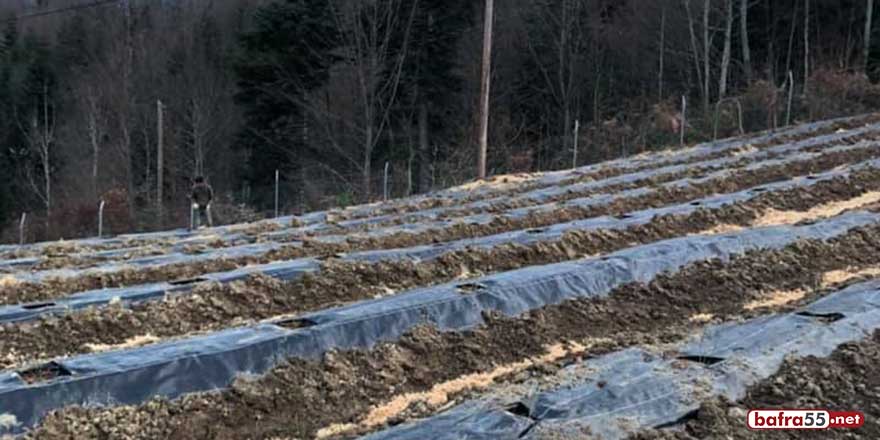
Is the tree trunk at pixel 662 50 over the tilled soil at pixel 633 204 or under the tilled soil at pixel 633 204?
over

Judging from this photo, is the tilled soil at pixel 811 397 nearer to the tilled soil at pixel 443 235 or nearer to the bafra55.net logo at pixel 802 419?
the bafra55.net logo at pixel 802 419

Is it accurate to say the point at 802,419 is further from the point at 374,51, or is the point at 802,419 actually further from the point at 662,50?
the point at 662,50

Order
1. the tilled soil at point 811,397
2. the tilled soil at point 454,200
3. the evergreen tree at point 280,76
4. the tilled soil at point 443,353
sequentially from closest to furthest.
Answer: the tilled soil at point 811,397 → the tilled soil at point 443,353 → the tilled soil at point 454,200 → the evergreen tree at point 280,76

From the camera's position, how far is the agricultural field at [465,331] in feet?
15.3

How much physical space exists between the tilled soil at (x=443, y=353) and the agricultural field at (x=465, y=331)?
0.02 meters

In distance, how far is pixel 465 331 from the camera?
6.55 meters

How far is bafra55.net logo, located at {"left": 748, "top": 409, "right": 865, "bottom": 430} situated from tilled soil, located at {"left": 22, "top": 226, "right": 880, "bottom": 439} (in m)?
1.53

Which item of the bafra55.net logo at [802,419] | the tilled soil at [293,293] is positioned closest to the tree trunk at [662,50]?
the tilled soil at [293,293]

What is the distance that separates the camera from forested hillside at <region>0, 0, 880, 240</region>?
27203 mm

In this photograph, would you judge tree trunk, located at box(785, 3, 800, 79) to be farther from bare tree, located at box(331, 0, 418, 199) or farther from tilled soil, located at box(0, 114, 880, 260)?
bare tree, located at box(331, 0, 418, 199)

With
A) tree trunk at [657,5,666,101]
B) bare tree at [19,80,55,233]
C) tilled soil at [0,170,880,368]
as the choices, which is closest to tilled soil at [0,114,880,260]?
tilled soil at [0,170,880,368]

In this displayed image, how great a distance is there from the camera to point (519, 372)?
5.66 m

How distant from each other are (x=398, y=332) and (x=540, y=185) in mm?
→ 11270

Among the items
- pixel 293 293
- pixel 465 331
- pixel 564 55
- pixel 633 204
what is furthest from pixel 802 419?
pixel 564 55
